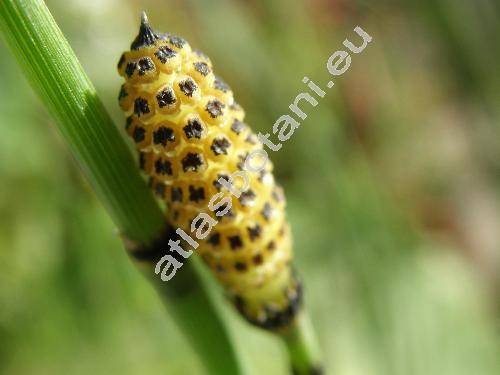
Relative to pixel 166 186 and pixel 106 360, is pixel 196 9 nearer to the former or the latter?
pixel 106 360

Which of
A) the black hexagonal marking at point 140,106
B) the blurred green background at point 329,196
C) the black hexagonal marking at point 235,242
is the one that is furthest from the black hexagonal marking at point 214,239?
the black hexagonal marking at point 140,106

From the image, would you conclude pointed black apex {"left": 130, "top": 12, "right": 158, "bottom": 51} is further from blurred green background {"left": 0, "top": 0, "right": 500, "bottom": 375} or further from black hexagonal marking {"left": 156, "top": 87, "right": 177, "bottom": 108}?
blurred green background {"left": 0, "top": 0, "right": 500, "bottom": 375}

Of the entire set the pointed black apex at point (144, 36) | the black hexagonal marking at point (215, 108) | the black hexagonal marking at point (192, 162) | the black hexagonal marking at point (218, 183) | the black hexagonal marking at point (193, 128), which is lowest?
the black hexagonal marking at point (218, 183)

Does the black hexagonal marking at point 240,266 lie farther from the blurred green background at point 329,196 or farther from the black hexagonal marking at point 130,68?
the black hexagonal marking at point 130,68

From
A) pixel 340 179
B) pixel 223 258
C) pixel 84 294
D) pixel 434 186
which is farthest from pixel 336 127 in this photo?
pixel 223 258

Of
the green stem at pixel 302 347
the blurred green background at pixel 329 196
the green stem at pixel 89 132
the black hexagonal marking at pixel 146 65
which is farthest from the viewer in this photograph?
the blurred green background at pixel 329 196

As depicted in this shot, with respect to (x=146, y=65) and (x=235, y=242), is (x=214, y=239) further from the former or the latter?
(x=146, y=65)
